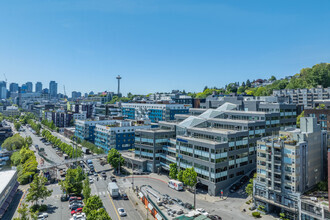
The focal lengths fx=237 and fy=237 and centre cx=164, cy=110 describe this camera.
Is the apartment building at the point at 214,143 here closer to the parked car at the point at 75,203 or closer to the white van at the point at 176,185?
the white van at the point at 176,185

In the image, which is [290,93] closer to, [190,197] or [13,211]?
[190,197]

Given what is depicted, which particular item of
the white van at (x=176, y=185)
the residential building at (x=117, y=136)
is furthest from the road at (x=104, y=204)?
the residential building at (x=117, y=136)

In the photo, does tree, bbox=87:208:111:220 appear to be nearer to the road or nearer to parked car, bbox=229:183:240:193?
the road

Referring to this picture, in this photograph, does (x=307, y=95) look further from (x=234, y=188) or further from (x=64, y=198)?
(x=64, y=198)

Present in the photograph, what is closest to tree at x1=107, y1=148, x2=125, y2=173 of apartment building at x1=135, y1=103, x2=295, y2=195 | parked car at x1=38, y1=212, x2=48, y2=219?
apartment building at x1=135, y1=103, x2=295, y2=195

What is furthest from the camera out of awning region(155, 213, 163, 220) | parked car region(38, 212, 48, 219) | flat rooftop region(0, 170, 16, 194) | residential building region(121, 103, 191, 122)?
residential building region(121, 103, 191, 122)

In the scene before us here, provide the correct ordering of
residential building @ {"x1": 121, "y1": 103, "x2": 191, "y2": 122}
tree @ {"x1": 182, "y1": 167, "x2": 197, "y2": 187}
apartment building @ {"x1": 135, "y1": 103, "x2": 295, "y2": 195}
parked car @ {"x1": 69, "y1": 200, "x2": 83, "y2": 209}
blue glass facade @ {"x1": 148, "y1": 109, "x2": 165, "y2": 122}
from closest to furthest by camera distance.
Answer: parked car @ {"x1": 69, "y1": 200, "x2": 83, "y2": 209} → tree @ {"x1": 182, "y1": 167, "x2": 197, "y2": 187} → apartment building @ {"x1": 135, "y1": 103, "x2": 295, "y2": 195} → residential building @ {"x1": 121, "y1": 103, "x2": 191, "y2": 122} → blue glass facade @ {"x1": 148, "y1": 109, "x2": 165, "y2": 122}

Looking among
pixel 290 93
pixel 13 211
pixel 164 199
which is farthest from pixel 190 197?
pixel 290 93
